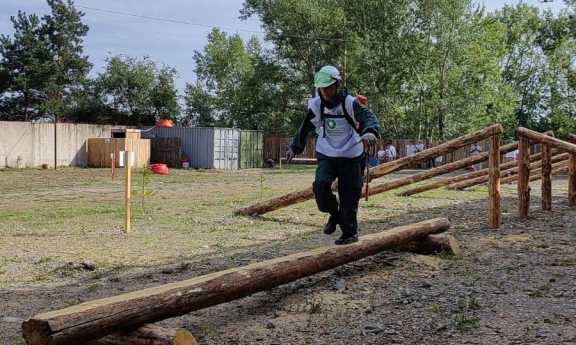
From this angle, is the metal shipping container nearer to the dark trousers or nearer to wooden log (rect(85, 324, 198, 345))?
the dark trousers

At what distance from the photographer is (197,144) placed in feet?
133

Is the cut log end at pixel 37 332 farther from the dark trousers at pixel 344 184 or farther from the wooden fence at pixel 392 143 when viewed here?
the wooden fence at pixel 392 143

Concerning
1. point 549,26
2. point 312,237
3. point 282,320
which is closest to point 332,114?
point 282,320

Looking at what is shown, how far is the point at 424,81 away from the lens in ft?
138

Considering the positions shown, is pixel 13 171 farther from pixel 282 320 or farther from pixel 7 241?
pixel 282 320

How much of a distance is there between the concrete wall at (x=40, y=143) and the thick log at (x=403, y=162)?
1063 inches

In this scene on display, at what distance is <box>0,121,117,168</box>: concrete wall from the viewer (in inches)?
1363

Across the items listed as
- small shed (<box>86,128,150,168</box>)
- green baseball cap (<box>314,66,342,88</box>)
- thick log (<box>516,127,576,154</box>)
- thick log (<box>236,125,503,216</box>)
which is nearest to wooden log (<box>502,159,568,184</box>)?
thick log (<box>516,127,576,154</box>)

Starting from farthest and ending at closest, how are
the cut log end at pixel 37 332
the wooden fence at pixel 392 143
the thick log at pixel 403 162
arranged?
the wooden fence at pixel 392 143 → the thick log at pixel 403 162 → the cut log end at pixel 37 332

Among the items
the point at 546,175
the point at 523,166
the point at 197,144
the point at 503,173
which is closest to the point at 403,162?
the point at 523,166

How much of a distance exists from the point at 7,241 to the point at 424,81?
36504 mm

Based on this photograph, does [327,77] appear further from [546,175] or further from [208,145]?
[208,145]

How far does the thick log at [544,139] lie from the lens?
32.3ft

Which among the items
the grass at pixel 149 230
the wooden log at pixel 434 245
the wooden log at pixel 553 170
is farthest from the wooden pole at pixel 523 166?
the wooden log at pixel 553 170
